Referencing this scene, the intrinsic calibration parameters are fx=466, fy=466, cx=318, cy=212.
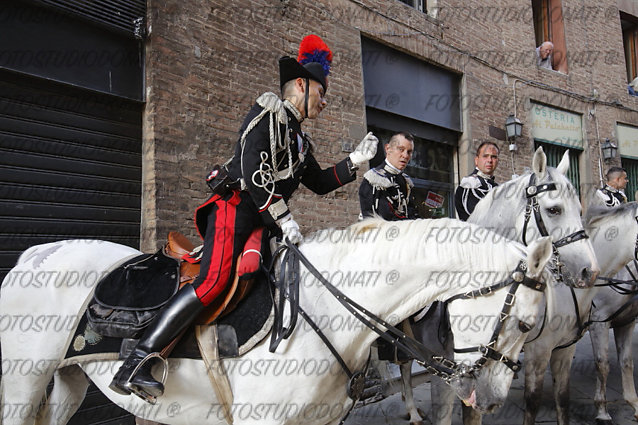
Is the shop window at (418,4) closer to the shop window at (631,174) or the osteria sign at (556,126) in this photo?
the osteria sign at (556,126)

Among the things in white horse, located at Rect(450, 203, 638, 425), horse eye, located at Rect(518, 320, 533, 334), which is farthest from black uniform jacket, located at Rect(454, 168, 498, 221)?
horse eye, located at Rect(518, 320, 533, 334)

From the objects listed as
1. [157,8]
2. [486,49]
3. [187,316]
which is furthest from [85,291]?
[486,49]

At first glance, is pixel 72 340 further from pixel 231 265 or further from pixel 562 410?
pixel 562 410

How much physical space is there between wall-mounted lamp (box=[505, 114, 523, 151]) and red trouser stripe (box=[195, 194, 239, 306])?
→ 8.80 meters

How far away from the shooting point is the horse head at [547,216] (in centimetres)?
315

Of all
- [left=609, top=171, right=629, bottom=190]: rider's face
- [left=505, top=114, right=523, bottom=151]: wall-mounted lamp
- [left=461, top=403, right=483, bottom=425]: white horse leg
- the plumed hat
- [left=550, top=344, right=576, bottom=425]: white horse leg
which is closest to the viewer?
the plumed hat

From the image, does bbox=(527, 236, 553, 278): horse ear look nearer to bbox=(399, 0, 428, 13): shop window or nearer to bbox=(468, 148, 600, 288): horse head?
bbox=(468, 148, 600, 288): horse head

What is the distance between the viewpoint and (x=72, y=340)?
2764 millimetres

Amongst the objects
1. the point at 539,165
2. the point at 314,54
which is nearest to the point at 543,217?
the point at 539,165

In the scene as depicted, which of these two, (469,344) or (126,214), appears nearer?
(469,344)

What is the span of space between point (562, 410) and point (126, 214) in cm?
464

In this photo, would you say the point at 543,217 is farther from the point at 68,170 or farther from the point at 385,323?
the point at 68,170

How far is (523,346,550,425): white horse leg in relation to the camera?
3.82 m

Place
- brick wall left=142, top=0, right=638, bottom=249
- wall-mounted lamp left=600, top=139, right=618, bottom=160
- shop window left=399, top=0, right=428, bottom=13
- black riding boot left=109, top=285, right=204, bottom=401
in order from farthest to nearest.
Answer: wall-mounted lamp left=600, top=139, right=618, bottom=160
shop window left=399, top=0, right=428, bottom=13
brick wall left=142, top=0, right=638, bottom=249
black riding boot left=109, top=285, right=204, bottom=401
